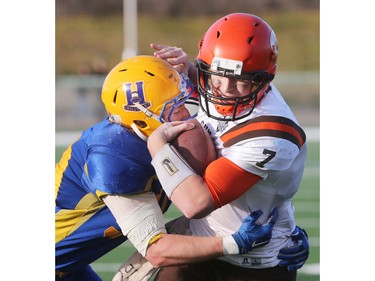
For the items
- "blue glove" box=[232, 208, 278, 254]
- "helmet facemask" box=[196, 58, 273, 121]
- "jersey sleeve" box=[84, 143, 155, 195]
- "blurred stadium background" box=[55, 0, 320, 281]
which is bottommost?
"blurred stadium background" box=[55, 0, 320, 281]

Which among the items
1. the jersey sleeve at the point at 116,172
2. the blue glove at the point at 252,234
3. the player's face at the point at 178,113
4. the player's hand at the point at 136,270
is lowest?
the player's hand at the point at 136,270

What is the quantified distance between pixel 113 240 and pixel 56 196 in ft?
1.03

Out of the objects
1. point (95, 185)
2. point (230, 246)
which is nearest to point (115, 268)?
point (95, 185)

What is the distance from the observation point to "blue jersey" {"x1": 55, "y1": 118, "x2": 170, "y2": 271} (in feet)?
10.1

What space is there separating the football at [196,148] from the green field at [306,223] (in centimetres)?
218

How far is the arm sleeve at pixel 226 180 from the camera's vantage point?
2840 millimetres

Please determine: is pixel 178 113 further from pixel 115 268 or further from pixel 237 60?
pixel 115 268

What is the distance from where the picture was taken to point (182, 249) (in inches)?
118

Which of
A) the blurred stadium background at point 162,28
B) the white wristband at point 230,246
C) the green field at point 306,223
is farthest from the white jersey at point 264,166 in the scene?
the blurred stadium background at point 162,28

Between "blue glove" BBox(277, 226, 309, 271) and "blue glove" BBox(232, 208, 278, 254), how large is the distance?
14cm

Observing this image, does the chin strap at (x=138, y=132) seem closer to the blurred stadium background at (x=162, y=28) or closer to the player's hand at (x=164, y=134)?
the player's hand at (x=164, y=134)

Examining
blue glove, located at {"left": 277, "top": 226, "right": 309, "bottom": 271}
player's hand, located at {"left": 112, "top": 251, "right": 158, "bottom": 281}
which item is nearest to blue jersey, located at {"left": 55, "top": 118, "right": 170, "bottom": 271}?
player's hand, located at {"left": 112, "top": 251, "right": 158, "bottom": 281}

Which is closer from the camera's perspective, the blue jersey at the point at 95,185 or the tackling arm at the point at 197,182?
the tackling arm at the point at 197,182

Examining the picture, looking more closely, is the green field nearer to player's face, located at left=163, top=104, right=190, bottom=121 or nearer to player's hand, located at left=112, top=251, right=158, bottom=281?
player's hand, located at left=112, top=251, right=158, bottom=281
